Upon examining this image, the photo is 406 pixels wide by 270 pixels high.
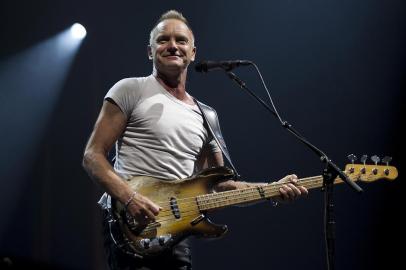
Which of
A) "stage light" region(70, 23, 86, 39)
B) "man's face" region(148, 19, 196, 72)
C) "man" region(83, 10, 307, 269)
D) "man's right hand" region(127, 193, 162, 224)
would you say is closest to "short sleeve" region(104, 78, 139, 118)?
"man" region(83, 10, 307, 269)

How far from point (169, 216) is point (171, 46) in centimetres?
98

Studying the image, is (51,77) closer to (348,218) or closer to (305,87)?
(305,87)

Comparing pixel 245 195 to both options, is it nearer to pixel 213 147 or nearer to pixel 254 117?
pixel 213 147

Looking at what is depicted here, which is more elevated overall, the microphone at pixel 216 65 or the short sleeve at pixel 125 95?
the microphone at pixel 216 65

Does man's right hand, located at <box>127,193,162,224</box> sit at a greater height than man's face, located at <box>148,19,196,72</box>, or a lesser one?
lesser

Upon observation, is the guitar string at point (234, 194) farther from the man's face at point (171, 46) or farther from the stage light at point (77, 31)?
the stage light at point (77, 31)

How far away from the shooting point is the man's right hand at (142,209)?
2.28 m

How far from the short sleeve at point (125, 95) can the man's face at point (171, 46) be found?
27 centimetres

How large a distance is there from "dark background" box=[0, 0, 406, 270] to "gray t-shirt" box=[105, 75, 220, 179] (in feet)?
5.66

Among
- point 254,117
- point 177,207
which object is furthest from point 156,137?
point 254,117

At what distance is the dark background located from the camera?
428 centimetres

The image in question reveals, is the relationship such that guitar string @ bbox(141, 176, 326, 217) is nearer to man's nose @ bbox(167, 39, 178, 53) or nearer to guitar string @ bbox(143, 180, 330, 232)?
guitar string @ bbox(143, 180, 330, 232)

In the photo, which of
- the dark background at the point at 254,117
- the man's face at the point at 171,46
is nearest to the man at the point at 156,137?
the man's face at the point at 171,46

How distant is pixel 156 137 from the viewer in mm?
2629
